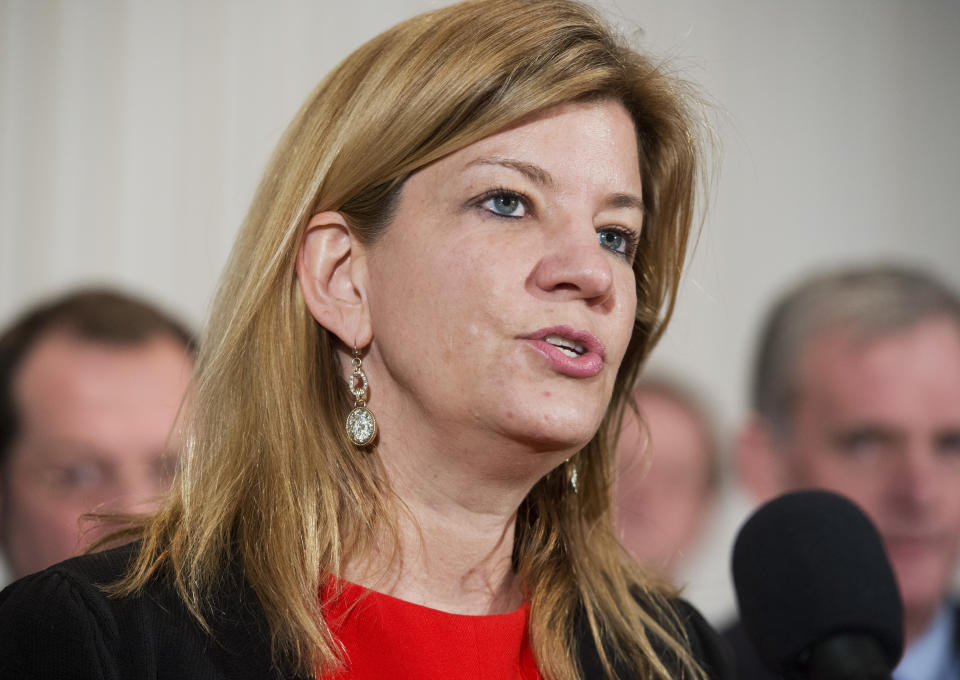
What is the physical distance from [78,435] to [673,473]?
184 centimetres

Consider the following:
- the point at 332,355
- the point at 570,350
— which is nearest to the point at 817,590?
the point at 570,350

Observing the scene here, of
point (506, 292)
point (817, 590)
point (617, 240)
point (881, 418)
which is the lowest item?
point (817, 590)

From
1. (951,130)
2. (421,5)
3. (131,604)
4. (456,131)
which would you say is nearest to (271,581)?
(131,604)

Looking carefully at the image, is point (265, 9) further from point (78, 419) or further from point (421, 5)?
point (78, 419)

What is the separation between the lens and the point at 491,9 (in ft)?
5.49

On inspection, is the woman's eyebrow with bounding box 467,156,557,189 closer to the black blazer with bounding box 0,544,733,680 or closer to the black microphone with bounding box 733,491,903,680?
the black microphone with bounding box 733,491,903,680

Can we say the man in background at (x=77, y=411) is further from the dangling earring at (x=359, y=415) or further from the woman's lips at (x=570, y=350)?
the woman's lips at (x=570, y=350)

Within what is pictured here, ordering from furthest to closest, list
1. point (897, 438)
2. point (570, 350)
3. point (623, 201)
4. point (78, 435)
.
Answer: point (897, 438)
point (78, 435)
point (623, 201)
point (570, 350)

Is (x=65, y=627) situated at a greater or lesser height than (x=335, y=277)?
lesser

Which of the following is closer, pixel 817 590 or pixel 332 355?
pixel 817 590

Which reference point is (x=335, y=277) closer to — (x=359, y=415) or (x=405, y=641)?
(x=359, y=415)

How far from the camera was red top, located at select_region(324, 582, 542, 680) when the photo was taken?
1520 millimetres

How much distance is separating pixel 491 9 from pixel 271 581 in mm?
920

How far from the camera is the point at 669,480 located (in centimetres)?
354
